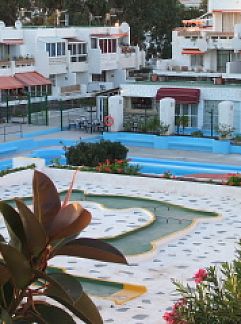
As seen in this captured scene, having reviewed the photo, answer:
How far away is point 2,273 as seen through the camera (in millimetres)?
5637

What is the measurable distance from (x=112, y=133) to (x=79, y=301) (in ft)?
102

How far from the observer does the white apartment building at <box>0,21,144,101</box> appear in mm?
43562

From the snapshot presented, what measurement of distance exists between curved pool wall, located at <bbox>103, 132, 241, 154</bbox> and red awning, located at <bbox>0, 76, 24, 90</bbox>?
283 inches

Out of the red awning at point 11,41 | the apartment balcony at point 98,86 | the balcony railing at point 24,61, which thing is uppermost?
the red awning at point 11,41

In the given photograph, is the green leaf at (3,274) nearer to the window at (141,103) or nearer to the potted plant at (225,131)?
the potted plant at (225,131)

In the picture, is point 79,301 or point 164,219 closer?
point 79,301

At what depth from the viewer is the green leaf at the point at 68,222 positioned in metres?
5.64

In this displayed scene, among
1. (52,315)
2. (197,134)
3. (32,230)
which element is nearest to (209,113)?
(197,134)

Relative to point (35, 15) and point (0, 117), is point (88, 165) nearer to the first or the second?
point (0, 117)

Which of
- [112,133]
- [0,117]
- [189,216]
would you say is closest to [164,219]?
[189,216]

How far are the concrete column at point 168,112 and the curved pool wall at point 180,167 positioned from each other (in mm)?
6068

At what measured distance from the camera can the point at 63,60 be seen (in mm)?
46688

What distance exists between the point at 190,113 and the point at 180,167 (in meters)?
10.3

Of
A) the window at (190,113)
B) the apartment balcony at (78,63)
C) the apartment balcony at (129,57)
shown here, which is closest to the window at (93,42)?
the apartment balcony at (78,63)
